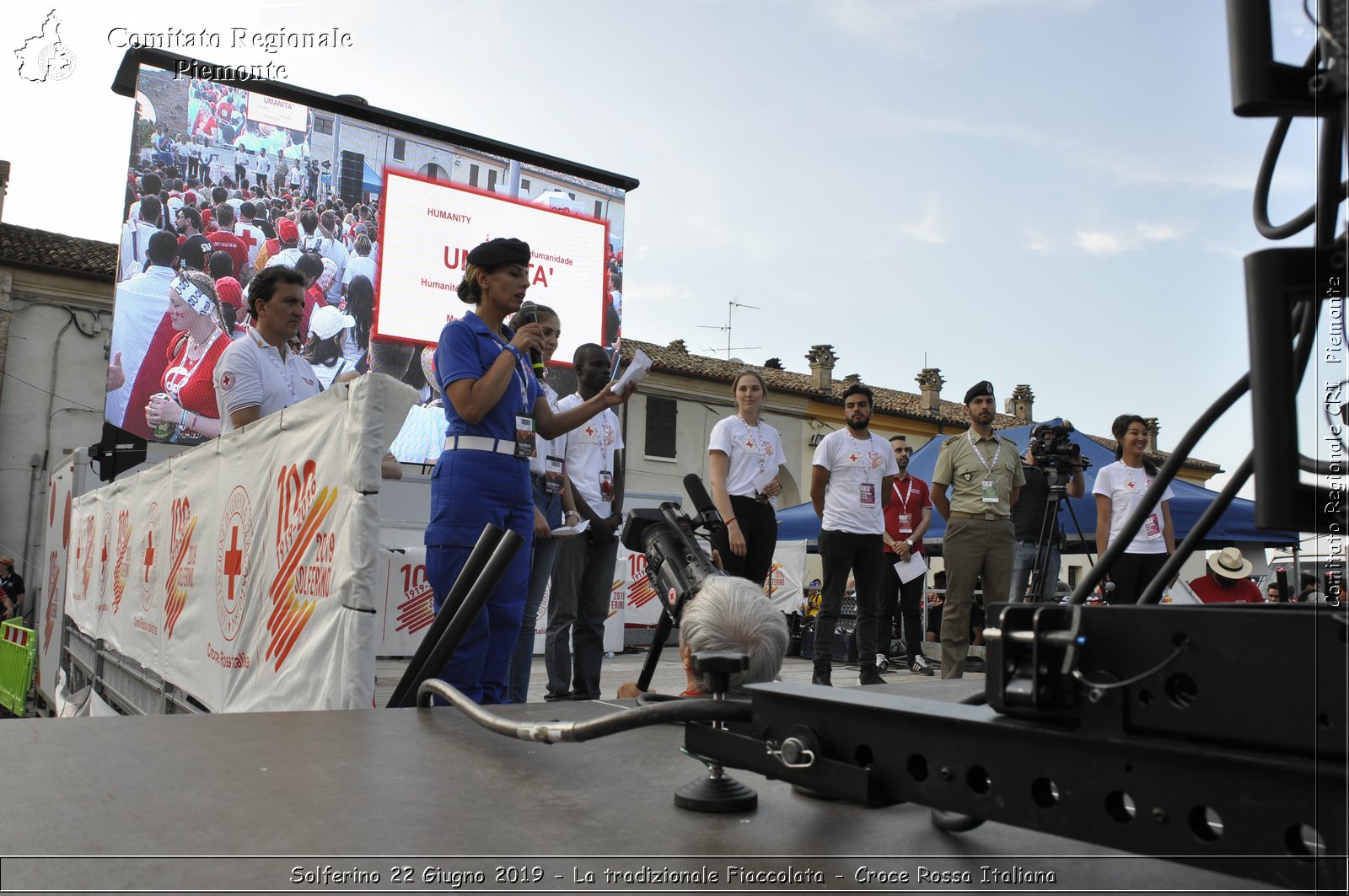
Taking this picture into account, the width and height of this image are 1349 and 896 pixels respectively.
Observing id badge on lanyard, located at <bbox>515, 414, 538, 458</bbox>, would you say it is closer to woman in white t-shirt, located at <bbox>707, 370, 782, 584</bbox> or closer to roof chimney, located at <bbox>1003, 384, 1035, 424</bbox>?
woman in white t-shirt, located at <bbox>707, 370, 782, 584</bbox>

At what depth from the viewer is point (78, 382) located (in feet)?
67.0

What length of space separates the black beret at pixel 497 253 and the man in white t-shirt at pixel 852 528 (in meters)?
2.53

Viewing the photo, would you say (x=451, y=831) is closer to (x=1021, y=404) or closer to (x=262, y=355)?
(x=262, y=355)

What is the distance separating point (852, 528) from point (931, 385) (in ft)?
101

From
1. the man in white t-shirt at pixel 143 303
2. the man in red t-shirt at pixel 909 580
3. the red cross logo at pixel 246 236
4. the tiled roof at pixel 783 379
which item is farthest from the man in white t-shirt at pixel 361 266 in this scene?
the tiled roof at pixel 783 379

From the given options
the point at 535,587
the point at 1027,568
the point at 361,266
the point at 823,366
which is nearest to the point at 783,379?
the point at 823,366

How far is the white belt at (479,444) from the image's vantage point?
2869 mm

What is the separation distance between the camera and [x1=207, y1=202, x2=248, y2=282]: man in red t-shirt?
9.79m

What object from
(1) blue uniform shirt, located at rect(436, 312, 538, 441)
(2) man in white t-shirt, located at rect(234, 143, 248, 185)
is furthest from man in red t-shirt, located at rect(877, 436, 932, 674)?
(2) man in white t-shirt, located at rect(234, 143, 248, 185)

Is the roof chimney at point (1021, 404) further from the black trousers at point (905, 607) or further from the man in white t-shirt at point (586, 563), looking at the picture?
the man in white t-shirt at point (586, 563)

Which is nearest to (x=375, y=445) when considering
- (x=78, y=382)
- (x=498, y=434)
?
(x=498, y=434)

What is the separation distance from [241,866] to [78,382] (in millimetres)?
23301

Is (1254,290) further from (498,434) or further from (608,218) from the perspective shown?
(608,218)

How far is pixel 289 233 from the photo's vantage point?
33.0 ft
